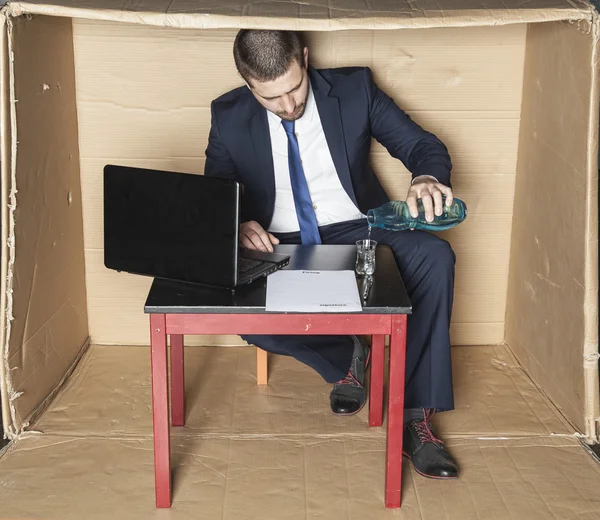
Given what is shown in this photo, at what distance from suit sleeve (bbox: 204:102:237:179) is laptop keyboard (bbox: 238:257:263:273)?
0.40 m

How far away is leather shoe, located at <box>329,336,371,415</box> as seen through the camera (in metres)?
2.28

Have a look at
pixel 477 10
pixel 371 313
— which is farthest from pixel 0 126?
pixel 477 10

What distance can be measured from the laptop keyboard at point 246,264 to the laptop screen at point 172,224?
10cm

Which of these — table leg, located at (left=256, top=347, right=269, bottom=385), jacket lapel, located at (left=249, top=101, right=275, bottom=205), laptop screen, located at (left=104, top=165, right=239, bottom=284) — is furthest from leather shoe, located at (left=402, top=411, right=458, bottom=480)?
jacket lapel, located at (left=249, top=101, right=275, bottom=205)

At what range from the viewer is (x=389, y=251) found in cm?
208

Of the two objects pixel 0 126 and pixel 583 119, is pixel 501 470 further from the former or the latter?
pixel 0 126

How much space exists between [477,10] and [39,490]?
1395mm

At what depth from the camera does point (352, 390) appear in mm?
2324

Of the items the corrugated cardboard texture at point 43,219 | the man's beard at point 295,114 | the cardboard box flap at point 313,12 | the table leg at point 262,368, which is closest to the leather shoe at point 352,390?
the table leg at point 262,368

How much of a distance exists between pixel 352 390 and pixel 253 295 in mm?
667

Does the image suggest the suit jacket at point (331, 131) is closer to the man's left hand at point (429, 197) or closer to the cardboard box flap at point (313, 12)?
the man's left hand at point (429, 197)

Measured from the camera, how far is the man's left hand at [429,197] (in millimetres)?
1861

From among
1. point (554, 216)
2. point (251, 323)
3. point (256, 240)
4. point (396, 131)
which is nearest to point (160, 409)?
point (251, 323)

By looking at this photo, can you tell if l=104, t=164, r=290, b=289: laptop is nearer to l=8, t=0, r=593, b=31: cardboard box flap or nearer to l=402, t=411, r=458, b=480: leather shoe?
l=8, t=0, r=593, b=31: cardboard box flap
